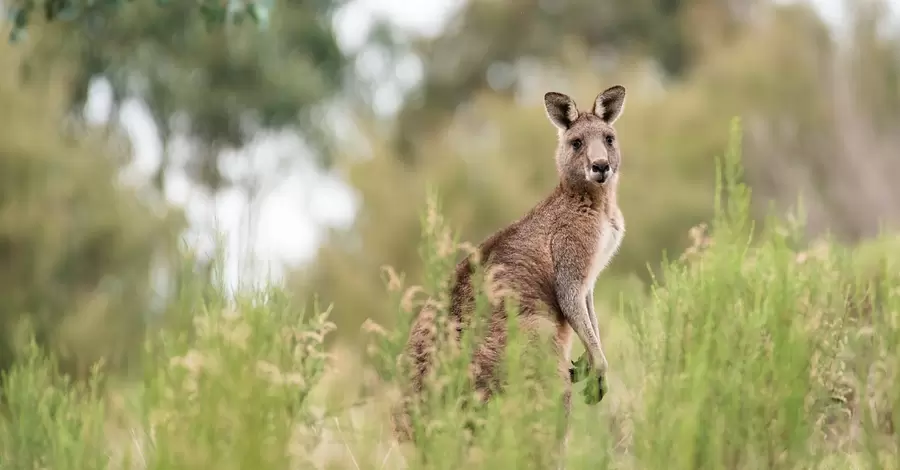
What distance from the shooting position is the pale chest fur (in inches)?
268

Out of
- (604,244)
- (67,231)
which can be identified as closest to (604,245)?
(604,244)

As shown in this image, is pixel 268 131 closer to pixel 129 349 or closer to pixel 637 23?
pixel 637 23

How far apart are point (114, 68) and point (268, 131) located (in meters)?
5.79

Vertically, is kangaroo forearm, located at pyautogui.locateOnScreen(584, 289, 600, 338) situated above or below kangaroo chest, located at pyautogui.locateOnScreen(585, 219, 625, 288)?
below

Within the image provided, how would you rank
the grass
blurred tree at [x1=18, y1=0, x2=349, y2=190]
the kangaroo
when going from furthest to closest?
blurred tree at [x1=18, y1=0, x2=349, y2=190], the kangaroo, the grass

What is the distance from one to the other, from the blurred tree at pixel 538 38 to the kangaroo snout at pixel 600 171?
32.0m

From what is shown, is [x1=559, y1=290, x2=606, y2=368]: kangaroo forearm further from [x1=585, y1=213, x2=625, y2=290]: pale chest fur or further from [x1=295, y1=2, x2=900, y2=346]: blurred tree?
[x1=295, y1=2, x2=900, y2=346]: blurred tree

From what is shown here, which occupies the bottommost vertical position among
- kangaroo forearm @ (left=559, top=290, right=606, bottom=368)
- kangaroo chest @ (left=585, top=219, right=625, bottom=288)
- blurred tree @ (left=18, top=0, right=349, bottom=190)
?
kangaroo forearm @ (left=559, top=290, right=606, bottom=368)

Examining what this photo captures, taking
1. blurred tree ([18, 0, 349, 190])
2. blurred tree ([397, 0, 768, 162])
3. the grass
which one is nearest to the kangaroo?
the grass

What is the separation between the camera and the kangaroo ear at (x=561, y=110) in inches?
281

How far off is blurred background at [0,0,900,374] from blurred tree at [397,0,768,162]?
77mm

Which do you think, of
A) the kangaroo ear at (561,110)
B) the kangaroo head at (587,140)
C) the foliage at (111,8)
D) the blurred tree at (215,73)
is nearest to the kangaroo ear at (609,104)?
the kangaroo head at (587,140)

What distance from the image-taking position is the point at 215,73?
1281 inches

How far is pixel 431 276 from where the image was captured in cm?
499
